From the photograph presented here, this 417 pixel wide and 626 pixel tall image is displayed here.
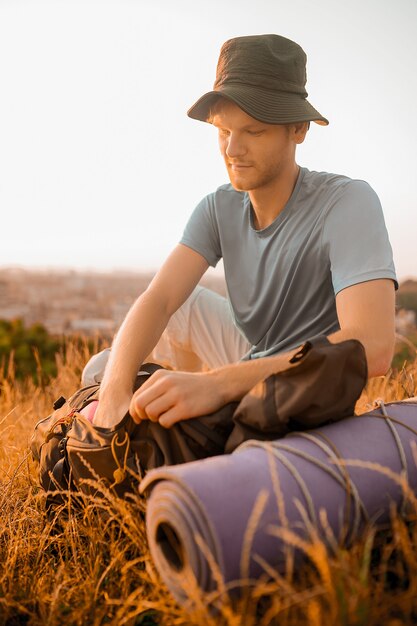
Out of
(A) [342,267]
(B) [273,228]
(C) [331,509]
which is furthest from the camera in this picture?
(B) [273,228]

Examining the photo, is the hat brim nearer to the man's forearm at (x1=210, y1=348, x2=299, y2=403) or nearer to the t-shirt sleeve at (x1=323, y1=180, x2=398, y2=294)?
the t-shirt sleeve at (x1=323, y1=180, x2=398, y2=294)

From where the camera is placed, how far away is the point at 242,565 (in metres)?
1.58

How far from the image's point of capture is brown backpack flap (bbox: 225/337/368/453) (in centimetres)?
190

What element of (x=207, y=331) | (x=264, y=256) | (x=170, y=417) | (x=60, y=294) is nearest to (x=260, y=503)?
(x=170, y=417)

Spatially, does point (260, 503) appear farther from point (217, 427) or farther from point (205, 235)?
point (205, 235)

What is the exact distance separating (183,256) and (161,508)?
186 centimetres

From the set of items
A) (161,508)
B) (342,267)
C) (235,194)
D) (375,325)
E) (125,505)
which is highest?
(235,194)

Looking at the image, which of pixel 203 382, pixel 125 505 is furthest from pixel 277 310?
pixel 125 505

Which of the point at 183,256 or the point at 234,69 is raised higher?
the point at 234,69

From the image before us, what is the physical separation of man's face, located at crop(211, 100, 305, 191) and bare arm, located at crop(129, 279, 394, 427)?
725 mm

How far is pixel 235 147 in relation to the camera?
2.82 m

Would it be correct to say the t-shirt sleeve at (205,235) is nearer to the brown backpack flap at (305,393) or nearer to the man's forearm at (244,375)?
the man's forearm at (244,375)

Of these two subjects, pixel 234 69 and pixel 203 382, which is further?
pixel 234 69

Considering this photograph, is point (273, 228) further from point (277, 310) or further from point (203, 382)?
point (203, 382)
